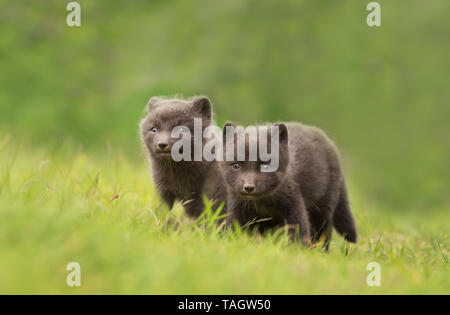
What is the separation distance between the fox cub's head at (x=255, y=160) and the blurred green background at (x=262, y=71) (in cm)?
747

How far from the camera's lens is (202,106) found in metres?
6.05

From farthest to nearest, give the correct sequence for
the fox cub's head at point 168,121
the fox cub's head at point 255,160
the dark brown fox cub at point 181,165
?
the dark brown fox cub at point 181,165
the fox cub's head at point 168,121
the fox cub's head at point 255,160

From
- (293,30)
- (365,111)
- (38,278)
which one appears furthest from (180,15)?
(38,278)

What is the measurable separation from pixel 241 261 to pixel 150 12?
40.9ft

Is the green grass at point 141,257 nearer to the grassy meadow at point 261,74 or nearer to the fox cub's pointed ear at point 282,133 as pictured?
the fox cub's pointed ear at point 282,133

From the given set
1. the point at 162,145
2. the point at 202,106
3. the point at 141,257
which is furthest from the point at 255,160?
the point at 141,257

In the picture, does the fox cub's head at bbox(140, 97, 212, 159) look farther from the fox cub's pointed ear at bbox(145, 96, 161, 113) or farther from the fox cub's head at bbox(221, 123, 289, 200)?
the fox cub's head at bbox(221, 123, 289, 200)

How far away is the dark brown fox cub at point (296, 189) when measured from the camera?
210 inches

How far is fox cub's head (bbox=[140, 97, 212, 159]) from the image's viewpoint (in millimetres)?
5648

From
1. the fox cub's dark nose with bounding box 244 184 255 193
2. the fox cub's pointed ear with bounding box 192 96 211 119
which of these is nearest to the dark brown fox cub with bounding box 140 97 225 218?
the fox cub's pointed ear with bounding box 192 96 211 119

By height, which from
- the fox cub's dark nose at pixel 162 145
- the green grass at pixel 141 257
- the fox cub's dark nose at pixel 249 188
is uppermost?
the fox cub's dark nose at pixel 162 145

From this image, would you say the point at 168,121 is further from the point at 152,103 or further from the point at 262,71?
the point at 262,71

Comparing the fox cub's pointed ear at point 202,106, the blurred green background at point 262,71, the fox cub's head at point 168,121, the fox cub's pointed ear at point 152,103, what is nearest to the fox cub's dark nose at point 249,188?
the fox cub's head at point 168,121
